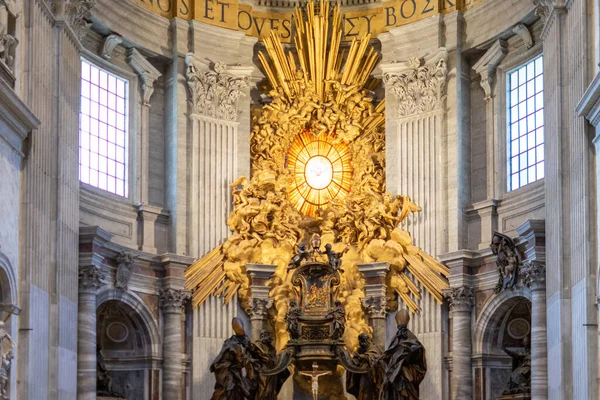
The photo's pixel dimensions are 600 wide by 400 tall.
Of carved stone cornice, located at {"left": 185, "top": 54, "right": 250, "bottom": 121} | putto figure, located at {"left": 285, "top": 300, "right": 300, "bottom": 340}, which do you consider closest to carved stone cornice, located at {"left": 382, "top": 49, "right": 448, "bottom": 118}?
carved stone cornice, located at {"left": 185, "top": 54, "right": 250, "bottom": 121}

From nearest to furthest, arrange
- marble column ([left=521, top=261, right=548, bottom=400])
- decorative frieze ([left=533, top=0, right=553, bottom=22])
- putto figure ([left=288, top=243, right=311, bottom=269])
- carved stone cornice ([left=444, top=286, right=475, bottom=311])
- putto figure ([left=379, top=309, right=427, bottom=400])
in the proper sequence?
marble column ([left=521, top=261, right=548, bottom=400])
decorative frieze ([left=533, top=0, right=553, bottom=22])
putto figure ([left=379, top=309, right=427, bottom=400])
carved stone cornice ([left=444, top=286, right=475, bottom=311])
putto figure ([left=288, top=243, right=311, bottom=269])

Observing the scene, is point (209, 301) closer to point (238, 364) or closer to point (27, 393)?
point (238, 364)

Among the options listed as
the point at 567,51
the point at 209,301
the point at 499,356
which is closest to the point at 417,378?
the point at 499,356

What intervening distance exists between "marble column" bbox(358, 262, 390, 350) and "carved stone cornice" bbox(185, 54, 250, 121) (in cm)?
443

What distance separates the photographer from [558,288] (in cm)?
2427

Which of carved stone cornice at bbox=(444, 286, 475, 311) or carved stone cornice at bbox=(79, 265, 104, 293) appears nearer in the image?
carved stone cornice at bbox=(79, 265, 104, 293)

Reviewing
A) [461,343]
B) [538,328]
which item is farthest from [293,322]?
[538,328]

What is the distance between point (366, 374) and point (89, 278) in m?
5.64

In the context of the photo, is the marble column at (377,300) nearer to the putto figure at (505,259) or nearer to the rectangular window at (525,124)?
the putto figure at (505,259)

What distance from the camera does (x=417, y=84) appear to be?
2973 centimetres

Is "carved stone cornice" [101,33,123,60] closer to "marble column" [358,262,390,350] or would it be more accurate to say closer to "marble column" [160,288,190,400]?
"marble column" [160,288,190,400]

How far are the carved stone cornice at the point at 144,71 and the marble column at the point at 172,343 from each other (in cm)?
407

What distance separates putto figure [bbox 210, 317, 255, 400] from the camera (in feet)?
89.0

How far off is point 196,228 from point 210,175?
3.97 ft
